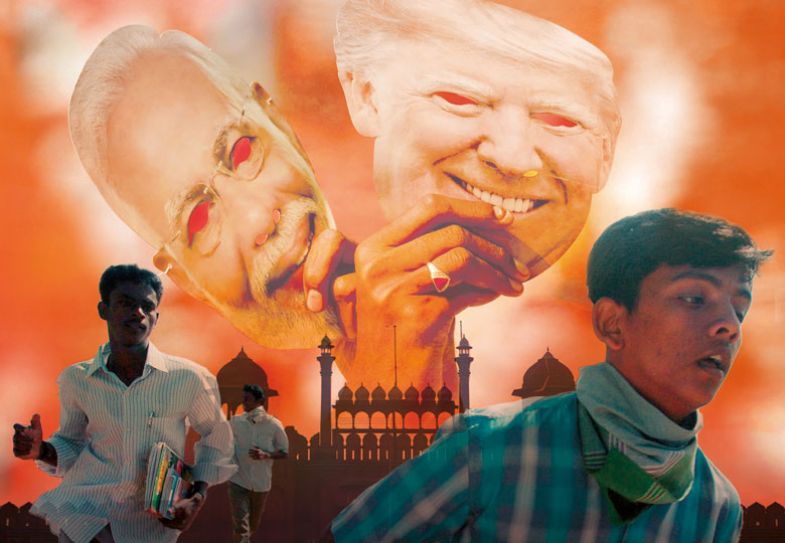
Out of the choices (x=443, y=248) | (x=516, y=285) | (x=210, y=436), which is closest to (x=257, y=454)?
(x=210, y=436)

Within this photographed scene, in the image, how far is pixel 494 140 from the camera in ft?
28.7

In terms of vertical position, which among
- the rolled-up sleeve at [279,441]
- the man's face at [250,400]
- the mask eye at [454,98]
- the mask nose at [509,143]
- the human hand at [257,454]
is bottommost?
the human hand at [257,454]

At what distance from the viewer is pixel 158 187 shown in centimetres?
902

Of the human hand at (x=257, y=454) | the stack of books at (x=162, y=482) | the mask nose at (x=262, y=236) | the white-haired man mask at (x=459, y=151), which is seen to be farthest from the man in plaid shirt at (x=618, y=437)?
the mask nose at (x=262, y=236)

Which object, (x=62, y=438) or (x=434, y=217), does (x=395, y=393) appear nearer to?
(x=434, y=217)

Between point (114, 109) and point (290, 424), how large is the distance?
156 inches

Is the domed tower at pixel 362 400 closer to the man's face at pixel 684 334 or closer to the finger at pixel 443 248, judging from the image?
the finger at pixel 443 248

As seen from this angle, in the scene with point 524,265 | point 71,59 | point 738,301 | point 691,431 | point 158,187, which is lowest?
point 691,431

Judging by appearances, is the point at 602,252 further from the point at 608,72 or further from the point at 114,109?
the point at 114,109

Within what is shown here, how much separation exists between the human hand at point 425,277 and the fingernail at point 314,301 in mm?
424

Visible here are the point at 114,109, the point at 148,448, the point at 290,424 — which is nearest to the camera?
the point at 148,448

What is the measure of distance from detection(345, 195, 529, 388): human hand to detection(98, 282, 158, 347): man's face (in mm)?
6067

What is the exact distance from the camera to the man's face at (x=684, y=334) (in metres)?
1.11

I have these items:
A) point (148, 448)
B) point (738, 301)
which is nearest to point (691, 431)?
point (738, 301)
